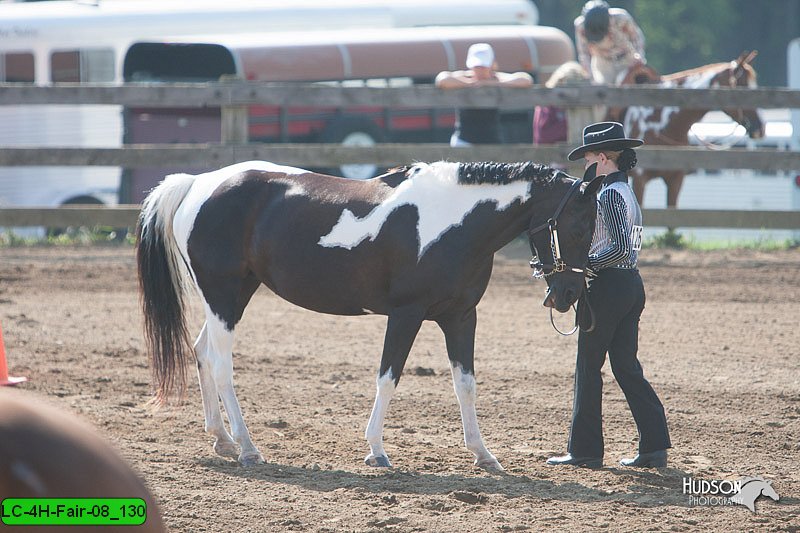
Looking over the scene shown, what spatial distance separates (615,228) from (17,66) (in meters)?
12.8

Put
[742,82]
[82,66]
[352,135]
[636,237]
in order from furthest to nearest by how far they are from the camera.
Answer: [82,66] < [352,135] < [742,82] < [636,237]

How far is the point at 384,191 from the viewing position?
217 inches

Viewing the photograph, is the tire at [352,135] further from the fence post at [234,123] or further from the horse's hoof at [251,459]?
the horse's hoof at [251,459]

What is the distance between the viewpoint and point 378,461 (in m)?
5.24

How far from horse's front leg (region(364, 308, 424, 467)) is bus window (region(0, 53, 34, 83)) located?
39.4ft

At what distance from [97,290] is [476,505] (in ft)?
21.9

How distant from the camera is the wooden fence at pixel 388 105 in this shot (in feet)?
35.9

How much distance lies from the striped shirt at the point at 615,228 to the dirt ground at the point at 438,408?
3.48ft

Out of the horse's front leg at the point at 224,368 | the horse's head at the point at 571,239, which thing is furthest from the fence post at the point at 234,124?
the horse's head at the point at 571,239

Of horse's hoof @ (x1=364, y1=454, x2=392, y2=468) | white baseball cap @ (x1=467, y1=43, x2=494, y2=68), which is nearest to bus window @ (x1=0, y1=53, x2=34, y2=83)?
white baseball cap @ (x1=467, y1=43, x2=494, y2=68)

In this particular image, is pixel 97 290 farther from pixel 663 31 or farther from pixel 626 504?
pixel 663 31

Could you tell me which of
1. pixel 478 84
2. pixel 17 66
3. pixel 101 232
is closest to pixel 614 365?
pixel 478 84

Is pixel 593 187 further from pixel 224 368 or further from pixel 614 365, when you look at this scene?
pixel 224 368

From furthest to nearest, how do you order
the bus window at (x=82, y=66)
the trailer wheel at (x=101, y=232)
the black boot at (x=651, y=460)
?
the bus window at (x=82, y=66), the trailer wheel at (x=101, y=232), the black boot at (x=651, y=460)
